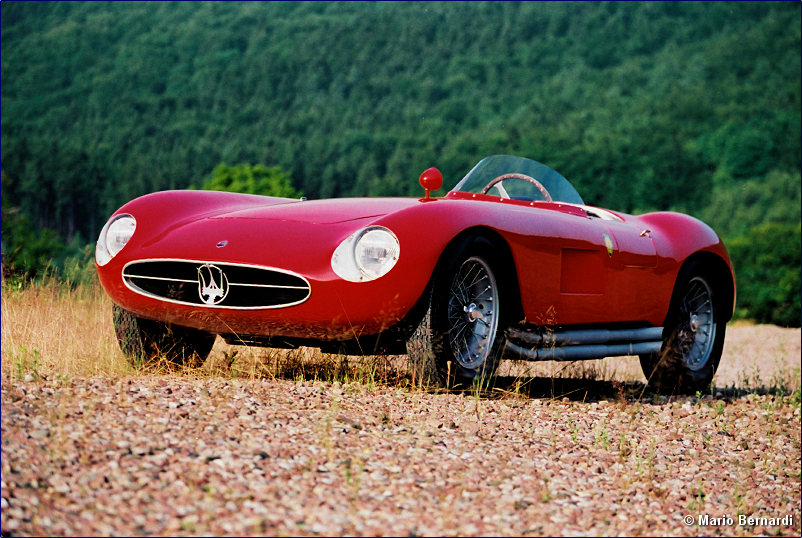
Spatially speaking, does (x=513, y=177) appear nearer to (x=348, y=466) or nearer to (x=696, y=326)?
(x=696, y=326)

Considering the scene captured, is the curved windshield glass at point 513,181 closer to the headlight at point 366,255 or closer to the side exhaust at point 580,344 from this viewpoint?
the side exhaust at point 580,344

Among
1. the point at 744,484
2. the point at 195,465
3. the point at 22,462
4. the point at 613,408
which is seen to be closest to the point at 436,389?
the point at 613,408

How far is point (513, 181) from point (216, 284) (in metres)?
2.48

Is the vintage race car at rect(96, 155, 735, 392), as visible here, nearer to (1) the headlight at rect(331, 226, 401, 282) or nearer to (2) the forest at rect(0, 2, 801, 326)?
(1) the headlight at rect(331, 226, 401, 282)

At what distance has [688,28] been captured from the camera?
107688mm

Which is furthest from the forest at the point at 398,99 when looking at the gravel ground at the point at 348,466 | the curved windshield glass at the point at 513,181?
the gravel ground at the point at 348,466

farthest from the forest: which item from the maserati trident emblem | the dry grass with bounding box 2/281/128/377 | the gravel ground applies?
the gravel ground

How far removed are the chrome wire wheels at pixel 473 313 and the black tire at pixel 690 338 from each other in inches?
83.7

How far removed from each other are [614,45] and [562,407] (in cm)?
10763

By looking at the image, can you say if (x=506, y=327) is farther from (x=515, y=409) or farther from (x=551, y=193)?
(x=551, y=193)

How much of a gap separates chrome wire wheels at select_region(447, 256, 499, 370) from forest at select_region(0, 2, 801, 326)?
52531mm

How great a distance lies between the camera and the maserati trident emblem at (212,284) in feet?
17.6

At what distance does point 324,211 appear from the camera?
5.68 meters

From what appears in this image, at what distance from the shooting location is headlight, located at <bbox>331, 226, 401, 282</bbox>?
506cm
